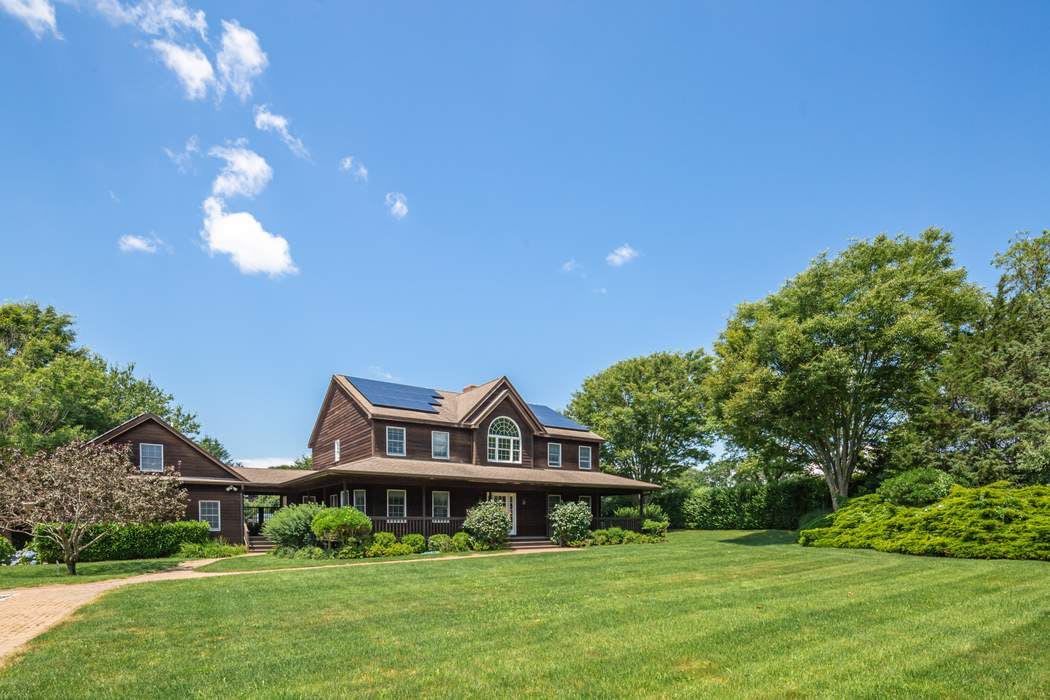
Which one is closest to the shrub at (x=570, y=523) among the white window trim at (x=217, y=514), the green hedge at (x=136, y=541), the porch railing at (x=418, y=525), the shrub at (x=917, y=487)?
the porch railing at (x=418, y=525)

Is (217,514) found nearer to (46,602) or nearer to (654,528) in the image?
(46,602)

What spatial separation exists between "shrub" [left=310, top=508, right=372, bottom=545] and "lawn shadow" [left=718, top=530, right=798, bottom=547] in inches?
551

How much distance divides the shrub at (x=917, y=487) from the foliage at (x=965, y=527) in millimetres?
683

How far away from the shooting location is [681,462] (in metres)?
43.8

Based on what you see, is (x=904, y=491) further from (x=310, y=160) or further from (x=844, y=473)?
(x=310, y=160)

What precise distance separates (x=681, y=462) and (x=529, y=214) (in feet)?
93.0

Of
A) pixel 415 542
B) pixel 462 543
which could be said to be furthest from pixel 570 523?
pixel 415 542

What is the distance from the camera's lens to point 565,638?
7797 mm

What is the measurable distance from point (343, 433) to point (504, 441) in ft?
25.3

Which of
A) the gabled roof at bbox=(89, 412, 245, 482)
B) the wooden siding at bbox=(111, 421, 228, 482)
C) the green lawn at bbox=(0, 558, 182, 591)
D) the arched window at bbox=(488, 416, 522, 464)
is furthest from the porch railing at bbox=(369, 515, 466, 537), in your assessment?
the wooden siding at bbox=(111, 421, 228, 482)

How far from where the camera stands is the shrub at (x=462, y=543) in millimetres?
23047

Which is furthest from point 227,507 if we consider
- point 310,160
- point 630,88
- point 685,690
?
point 685,690

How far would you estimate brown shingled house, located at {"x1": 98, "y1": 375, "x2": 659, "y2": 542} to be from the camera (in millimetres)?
25438

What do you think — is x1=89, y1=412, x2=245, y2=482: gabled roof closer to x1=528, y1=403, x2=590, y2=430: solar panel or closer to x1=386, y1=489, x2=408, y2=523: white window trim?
x1=386, y1=489, x2=408, y2=523: white window trim
